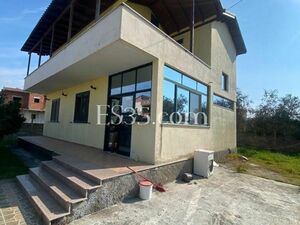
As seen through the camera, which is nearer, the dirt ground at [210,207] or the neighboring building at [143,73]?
the dirt ground at [210,207]

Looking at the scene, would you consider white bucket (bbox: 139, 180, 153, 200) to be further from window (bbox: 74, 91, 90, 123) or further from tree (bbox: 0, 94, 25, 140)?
tree (bbox: 0, 94, 25, 140)

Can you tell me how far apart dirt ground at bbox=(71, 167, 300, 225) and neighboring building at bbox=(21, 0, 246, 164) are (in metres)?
1.57

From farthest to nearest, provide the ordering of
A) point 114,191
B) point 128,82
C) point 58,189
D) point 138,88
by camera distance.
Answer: point 128,82, point 138,88, point 114,191, point 58,189

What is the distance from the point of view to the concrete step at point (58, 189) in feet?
13.9

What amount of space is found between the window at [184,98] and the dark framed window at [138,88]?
0.60 meters

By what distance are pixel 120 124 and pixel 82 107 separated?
12.8ft

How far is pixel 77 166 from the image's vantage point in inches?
231

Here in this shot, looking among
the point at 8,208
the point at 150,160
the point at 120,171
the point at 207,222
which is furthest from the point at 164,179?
the point at 8,208

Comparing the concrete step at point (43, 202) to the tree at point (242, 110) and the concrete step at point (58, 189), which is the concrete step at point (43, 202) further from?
the tree at point (242, 110)

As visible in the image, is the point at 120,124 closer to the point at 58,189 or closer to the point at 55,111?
the point at 58,189

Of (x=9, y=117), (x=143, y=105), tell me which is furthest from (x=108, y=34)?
(x=9, y=117)

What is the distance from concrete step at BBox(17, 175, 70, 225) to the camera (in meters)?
3.93

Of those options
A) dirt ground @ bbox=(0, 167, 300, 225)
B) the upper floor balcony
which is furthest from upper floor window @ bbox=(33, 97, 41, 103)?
dirt ground @ bbox=(0, 167, 300, 225)

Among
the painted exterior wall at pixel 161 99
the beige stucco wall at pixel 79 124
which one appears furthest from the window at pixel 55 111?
the painted exterior wall at pixel 161 99
